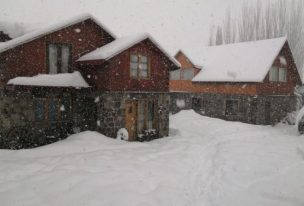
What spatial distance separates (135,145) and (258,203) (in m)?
8.39

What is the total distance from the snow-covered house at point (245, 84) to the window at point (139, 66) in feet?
34.3

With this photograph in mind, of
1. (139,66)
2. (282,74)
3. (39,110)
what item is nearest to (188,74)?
(282,74)

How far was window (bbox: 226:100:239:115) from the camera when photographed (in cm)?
2667

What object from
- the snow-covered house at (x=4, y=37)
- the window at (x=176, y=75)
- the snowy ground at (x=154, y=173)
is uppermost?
the snow-covered house at (x=4, y=37)

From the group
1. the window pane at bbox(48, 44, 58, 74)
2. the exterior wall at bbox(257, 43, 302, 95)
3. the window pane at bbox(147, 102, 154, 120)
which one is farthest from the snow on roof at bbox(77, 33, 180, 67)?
the exterior wall at bbox(257, 43, 302, 95)

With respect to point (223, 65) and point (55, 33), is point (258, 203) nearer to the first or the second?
point (55, 33)

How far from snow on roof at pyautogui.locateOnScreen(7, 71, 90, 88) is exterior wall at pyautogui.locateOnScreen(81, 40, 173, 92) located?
2.19ft

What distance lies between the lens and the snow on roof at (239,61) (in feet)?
85.4

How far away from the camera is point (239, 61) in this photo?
2822cm

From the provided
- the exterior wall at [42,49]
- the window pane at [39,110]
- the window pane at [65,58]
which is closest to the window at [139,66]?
the exterior wall at [42,49]

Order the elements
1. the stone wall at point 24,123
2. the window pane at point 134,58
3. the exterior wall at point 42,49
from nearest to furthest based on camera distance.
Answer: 1. the stone wall at point 24,123
2. the exterior wall at point 42,49
3. the window pane at point 134,58

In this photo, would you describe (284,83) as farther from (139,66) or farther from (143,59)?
(139,66)

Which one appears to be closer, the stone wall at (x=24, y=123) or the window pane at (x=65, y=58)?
the stone wall at (x=24, y=123)

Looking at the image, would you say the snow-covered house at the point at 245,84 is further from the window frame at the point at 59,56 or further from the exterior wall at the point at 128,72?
the window frame at the point at 59,56
